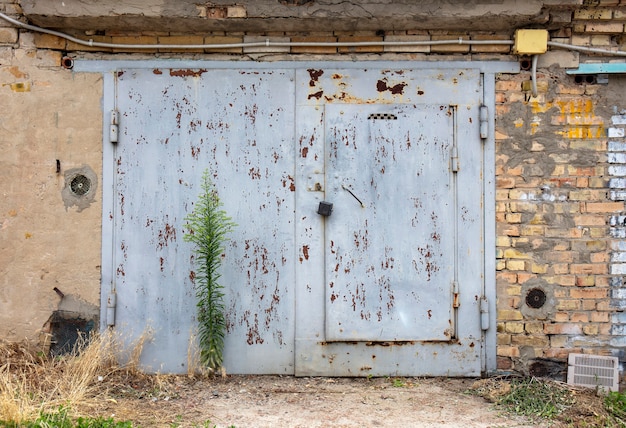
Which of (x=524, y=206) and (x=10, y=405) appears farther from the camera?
(x=524, y=206)

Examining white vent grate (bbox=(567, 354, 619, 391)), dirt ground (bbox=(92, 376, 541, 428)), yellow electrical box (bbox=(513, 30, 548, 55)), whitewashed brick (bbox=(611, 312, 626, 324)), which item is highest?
yellow electrical box (bbox=(513, 30, 548, 55))

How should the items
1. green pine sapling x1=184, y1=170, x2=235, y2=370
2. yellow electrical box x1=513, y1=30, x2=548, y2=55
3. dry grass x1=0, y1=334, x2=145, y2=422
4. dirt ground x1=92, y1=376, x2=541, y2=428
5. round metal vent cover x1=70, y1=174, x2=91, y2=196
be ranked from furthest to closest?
round metal vent cover x1=70, y1=174, x2=91, y2=196 → yellow electrical box x1=513, y1=30, x2=548, y2=55 → green pine sapling x1=184, y1=170, x2=235, y2=370 → dirt ground x1=92, y1=376, x2=541, y2=428 → dry grass x1=0, y1=334, x2=145, y2=422

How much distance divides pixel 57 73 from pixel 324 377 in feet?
10.4

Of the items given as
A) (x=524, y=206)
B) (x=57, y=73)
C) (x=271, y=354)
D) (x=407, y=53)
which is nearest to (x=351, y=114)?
(x=407, y=53)

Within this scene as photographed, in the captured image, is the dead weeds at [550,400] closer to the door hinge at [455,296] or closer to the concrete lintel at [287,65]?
the door hinge at [455,296]

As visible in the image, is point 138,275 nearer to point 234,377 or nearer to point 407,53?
point 234,377

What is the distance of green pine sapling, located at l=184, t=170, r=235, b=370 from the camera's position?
15.0 feet

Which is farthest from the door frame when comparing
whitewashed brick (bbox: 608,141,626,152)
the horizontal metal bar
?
whitewashed brick (bbox: 608,141,626,152)

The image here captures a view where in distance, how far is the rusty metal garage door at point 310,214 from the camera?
473 centimetres

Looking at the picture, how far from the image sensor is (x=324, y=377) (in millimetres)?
4727

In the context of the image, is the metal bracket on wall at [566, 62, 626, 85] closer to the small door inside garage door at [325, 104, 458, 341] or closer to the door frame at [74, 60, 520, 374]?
the door frame at [74, 60, 520, 374]

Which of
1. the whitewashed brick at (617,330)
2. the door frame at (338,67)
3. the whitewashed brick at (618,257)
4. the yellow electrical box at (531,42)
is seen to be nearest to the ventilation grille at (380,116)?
the door frame at (338,67)

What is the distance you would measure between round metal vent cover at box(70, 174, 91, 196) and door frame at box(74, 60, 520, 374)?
140 mm

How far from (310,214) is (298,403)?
1418 mm
